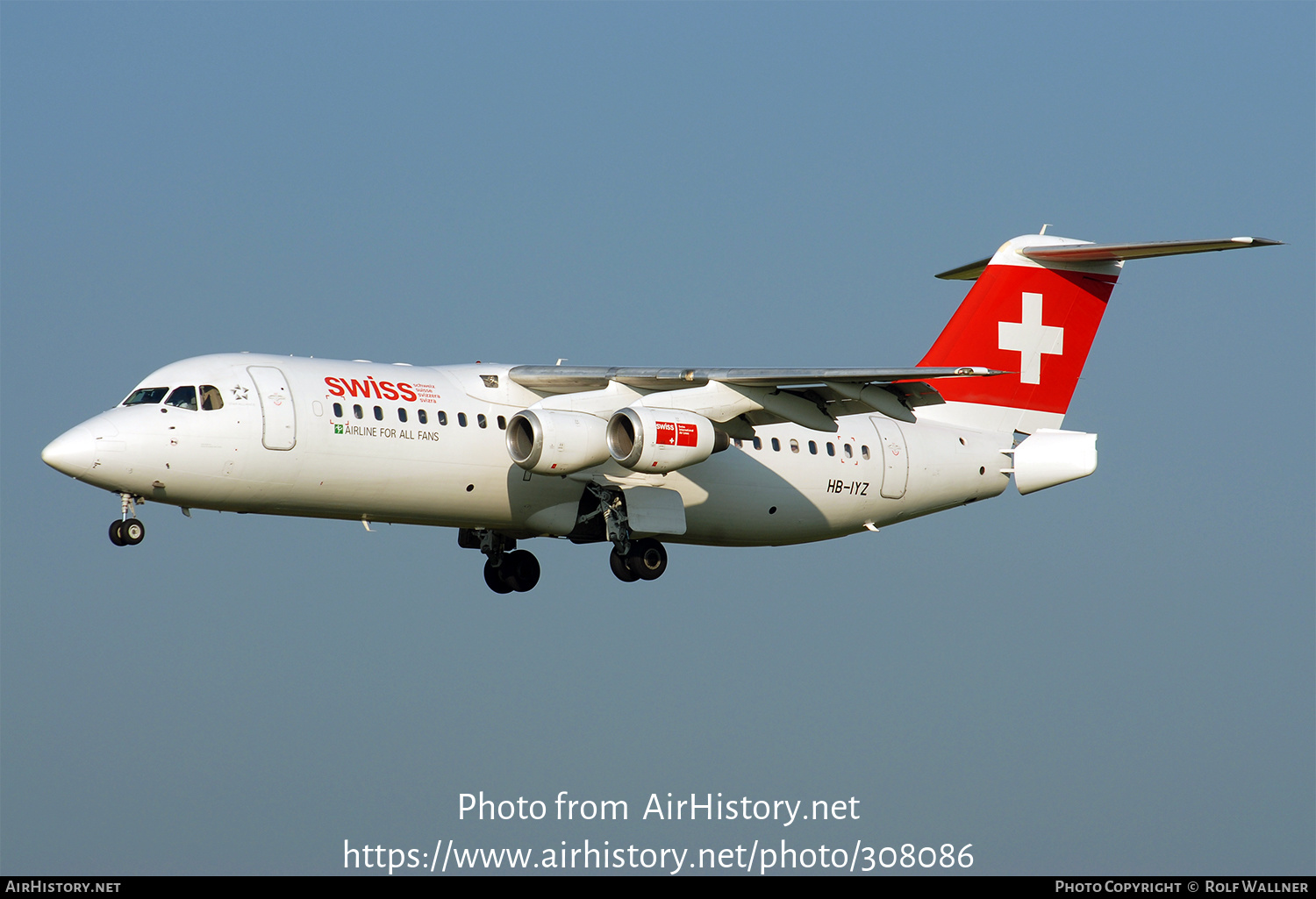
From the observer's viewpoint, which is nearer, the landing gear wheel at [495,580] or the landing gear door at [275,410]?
the landing gear door at [275,410]

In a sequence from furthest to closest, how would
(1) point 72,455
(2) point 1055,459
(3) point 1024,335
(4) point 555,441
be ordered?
(3) point 1024,335
(2) point 1055,459
(4) point 555,441
(1) point 72,455

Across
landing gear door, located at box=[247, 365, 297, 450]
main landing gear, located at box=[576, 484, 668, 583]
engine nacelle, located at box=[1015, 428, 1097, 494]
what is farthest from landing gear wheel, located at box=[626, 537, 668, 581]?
engine nacelle, located at box=[1015, 428, 1097, 494]

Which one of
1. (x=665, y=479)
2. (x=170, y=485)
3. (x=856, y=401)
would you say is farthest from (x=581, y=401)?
(x=170, y=485)

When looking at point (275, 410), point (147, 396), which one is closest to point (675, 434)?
point (275, 410)

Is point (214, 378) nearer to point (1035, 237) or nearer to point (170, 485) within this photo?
point (170, 485)

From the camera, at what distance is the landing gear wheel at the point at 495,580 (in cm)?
2384

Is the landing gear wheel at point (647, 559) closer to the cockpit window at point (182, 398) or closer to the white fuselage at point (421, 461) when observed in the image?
the white fuselage at point (421, 461)

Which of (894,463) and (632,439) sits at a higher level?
(632,439)

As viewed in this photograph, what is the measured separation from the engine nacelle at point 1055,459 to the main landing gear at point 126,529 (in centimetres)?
1137

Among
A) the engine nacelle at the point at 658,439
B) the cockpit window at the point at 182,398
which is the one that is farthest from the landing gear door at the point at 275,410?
the engine nacelle at the point at 658,439

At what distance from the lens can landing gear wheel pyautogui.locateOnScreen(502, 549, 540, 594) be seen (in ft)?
77.9

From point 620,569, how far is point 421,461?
3183mm

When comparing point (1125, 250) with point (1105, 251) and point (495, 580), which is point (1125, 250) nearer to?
point (1105, 251)

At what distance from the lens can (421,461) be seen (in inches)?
802
